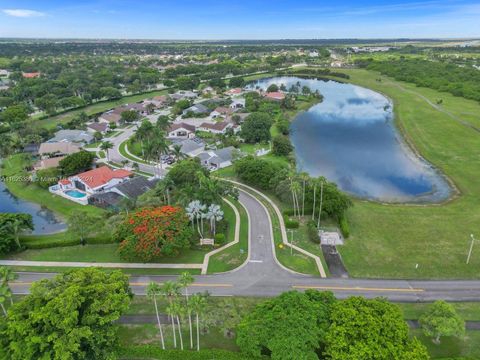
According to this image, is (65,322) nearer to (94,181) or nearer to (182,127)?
(94,181)

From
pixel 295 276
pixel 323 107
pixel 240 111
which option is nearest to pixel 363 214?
pixel 295 276

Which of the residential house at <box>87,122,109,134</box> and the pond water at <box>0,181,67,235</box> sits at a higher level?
the residential house at <box>87,122,109,134</box>

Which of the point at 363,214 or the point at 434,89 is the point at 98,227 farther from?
the point at 434,89

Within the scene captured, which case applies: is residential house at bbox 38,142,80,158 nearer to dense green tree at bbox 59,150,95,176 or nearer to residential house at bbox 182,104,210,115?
dense green tree at bbox 59,150,95,176

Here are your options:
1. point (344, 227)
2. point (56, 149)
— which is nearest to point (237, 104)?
point (56, 149)

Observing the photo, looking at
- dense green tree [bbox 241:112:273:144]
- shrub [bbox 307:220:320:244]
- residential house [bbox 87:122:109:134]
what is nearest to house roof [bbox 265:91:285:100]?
dense green tree [bbox 241:112:273:144]

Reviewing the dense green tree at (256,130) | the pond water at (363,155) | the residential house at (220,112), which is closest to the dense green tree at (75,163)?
the dense green tree at (256,130)
